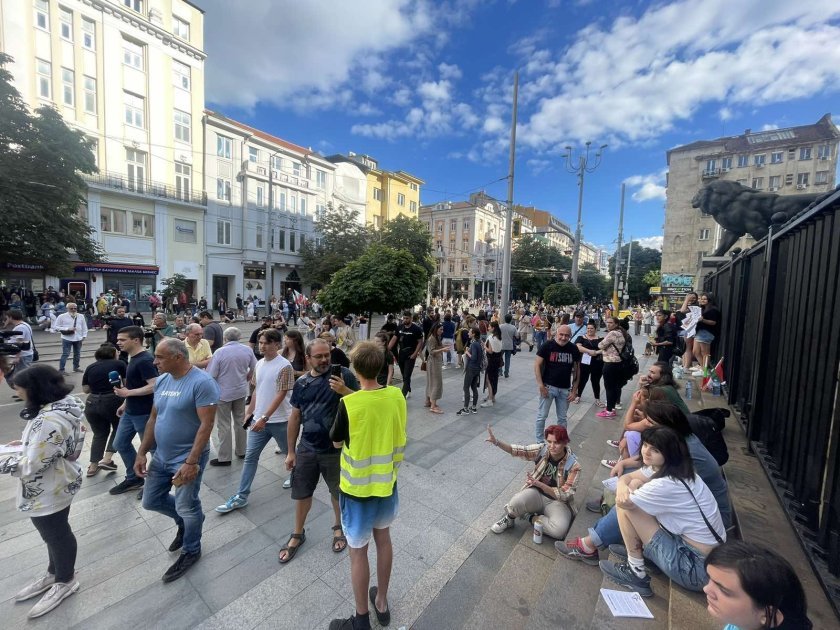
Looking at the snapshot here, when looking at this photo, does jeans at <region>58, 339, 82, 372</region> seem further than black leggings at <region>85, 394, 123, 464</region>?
Yes

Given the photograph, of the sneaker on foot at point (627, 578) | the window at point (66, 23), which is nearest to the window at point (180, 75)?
the window at point (66, 23)

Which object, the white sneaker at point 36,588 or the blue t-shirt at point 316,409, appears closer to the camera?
the white sneaker at point 36,588

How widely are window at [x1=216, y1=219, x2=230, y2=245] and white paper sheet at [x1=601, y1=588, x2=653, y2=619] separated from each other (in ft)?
103

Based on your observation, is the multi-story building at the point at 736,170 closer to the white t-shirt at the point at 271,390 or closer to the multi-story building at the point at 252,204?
the multi-story building at the point at 252,204

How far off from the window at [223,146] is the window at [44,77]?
353 inches

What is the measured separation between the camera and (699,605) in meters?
2.34

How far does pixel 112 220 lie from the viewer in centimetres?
2277

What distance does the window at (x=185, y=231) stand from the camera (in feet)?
84.5

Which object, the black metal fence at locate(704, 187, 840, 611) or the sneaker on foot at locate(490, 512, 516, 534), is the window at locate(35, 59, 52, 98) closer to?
the sneaker on foot at locate(490, 512, 516, 534)

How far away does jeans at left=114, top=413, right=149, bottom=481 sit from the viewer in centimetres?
405

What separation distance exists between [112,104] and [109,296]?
1245cm

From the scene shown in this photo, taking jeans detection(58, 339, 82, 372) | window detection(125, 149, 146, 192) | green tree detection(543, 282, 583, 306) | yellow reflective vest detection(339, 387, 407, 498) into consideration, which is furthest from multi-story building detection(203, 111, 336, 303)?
yellow reflective vest detection(339, 387, 407, 498)

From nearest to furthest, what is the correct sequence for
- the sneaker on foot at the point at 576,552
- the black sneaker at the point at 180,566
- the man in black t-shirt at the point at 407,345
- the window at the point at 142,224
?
the black sneaker at the point at 180,566 < the sneaker on foot at the point at 576,552 < the man in black t-shirt at the point at 407,345 < the window at the point at 142,224

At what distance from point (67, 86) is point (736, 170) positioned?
2456 inches
